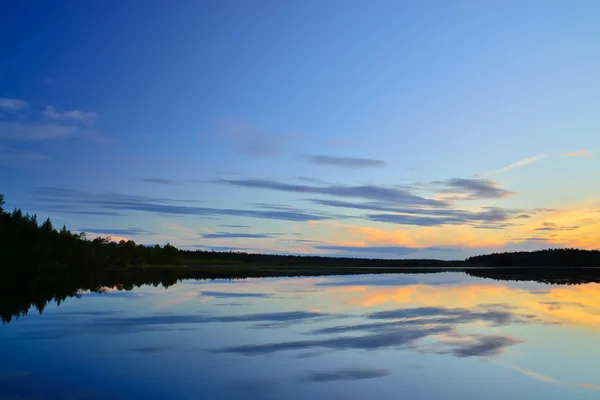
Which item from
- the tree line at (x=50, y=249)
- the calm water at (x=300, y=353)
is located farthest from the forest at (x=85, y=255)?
the calm water at (x=300, y=353)

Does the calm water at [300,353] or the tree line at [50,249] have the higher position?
the tree line at [50,249]

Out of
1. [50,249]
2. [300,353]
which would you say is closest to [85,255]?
[50,249]

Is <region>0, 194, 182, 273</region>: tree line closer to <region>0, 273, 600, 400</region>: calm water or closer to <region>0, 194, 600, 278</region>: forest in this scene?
<region>0, 194, 600, 278</region>: forest

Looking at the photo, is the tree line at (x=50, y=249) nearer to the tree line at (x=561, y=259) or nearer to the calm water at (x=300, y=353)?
the calm water at (x=300, y=353)

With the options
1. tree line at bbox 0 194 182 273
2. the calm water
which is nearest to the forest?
tree line at bbox 0 194 182 273

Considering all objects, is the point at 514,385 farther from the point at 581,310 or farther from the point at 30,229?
the point at 30,229

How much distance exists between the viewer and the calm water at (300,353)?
13.4 metres

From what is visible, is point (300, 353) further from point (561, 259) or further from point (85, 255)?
point (561, 259)

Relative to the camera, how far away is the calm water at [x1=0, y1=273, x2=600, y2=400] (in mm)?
13406

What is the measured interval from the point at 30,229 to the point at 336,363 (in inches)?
3651

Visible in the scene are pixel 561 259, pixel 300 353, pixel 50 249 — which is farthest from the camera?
pixel 561 259

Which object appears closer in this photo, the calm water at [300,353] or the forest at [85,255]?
the calm water at [300,353]

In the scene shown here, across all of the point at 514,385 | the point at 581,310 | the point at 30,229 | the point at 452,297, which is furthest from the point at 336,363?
the point at 30,229

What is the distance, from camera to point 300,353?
58.4 ft
